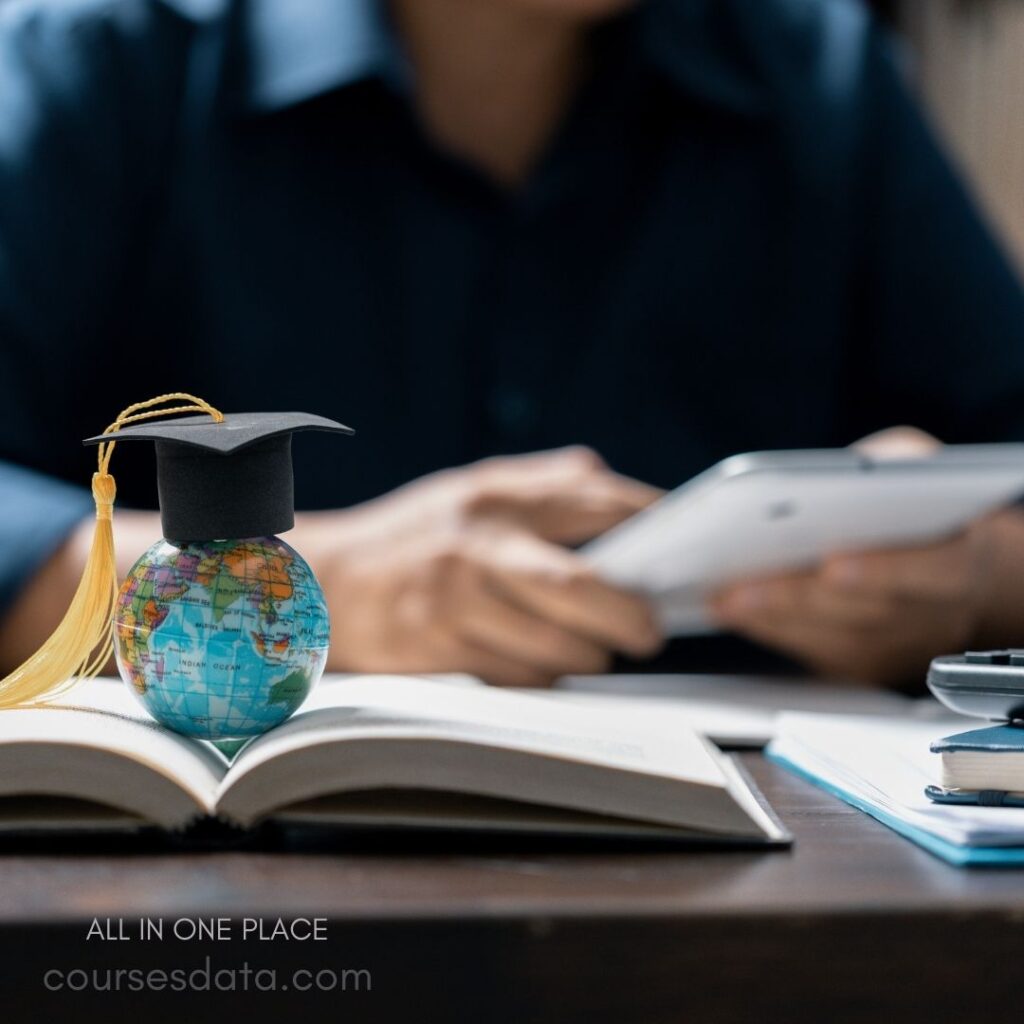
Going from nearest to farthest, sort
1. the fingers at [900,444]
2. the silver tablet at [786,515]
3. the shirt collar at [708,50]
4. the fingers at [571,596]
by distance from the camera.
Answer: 1. the silver tablet at [786,515]
2. the fingers at [571,596]
3. the fingers at [900,444]
4. the shirt collar at [708,50]

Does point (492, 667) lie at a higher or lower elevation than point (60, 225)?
lower

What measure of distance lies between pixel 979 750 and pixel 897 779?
0.06 metres

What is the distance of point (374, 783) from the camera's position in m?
0.45

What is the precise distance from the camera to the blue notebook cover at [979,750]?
1.53 ft

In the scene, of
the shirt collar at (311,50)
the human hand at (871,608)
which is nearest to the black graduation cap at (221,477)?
the human hand at (871,608)

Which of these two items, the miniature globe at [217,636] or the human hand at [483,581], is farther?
the human hand at [483,581]

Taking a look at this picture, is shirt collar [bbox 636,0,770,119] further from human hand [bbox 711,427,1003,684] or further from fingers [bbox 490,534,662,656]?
fingers [bbox 490,534,662,656]

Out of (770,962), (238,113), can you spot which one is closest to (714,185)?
(238,113)

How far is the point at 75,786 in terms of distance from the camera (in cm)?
45

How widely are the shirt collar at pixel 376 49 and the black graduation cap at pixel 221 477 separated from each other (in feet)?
2.67

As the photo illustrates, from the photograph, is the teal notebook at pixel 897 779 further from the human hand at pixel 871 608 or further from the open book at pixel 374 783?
the human hand at pixel 871 608

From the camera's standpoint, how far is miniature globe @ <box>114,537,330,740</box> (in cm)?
49

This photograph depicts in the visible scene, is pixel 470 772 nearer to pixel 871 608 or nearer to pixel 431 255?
pixel 871 608

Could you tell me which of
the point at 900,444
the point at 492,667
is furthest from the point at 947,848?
the point at 900,444
